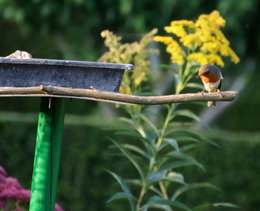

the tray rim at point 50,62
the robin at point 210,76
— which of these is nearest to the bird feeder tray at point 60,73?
the tray rim at point 50,62

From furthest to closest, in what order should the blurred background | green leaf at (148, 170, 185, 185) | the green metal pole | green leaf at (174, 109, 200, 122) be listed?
the blurred background
green leaf at (174, 109, 200, 122)
green leaf at (148, 170, 185, 185)
the green metal pole

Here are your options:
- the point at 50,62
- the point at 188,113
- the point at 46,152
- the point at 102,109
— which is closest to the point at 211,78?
the point at 188,113

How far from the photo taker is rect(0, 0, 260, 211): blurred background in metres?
7.85

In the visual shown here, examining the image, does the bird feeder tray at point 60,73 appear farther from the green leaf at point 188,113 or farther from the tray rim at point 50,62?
the green leaf at point 188,113

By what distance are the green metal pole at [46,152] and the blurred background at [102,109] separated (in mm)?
132

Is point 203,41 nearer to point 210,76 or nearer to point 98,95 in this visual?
point 210,76

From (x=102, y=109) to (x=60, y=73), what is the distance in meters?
12.4

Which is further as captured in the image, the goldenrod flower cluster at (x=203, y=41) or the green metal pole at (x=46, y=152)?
the goldenrod flower cluster at (x=203, y=41)

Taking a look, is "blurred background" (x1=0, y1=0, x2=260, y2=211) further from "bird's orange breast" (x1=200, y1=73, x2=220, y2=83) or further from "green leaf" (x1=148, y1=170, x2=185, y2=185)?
"bird's orange breast" (x1=200, y1=73, x2=220, y2=83)

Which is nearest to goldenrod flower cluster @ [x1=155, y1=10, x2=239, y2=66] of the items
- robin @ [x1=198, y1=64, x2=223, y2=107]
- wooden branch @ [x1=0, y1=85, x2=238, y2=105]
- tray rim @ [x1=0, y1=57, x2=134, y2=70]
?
robin @ [x1=198, y1=64, x2=223, y2=107]

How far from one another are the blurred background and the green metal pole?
13 cm

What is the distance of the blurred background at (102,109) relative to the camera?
785cm

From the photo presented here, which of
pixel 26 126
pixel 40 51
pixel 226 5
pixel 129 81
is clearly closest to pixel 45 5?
pixel 226 5

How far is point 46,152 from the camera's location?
3457 millimetres
